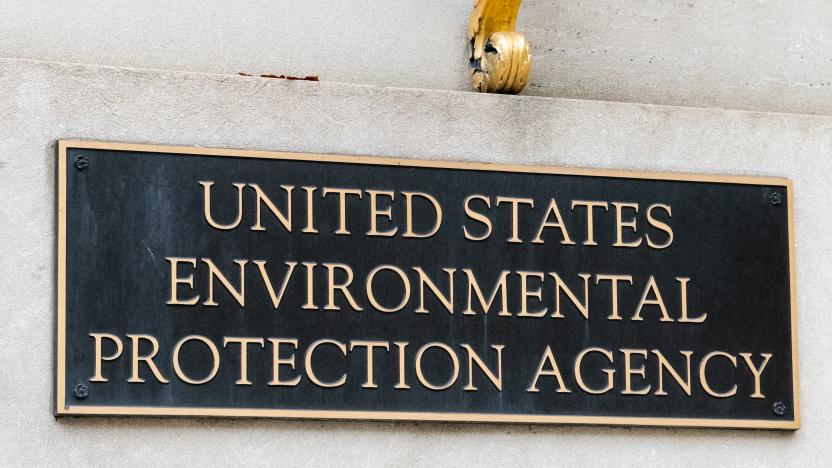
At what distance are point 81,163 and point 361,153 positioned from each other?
37.0 inches

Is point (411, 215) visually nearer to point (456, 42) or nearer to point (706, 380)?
point (456, 42)

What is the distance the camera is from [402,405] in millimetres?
6094

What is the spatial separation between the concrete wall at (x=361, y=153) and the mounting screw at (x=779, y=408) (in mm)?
84

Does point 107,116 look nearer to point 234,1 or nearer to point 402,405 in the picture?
point 234,1

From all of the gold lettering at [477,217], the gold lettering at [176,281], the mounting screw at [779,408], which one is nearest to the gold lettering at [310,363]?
the gold lettering at [176,281]

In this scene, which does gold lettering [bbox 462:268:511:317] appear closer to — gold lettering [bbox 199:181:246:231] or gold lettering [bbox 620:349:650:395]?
gold lettering [bbox 620:349:650:395]

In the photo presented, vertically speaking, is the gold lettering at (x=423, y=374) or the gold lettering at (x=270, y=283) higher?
the gold lettering at (x=270, y=283)

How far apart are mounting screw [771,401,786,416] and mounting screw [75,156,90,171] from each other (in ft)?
8.14

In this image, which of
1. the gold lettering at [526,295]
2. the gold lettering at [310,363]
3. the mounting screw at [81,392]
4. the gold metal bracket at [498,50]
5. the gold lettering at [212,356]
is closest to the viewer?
the mounting screw at [81,392]

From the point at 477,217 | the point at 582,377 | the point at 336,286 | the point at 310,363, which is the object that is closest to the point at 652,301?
the point at 582,377

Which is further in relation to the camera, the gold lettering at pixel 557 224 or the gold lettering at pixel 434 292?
the gold lettering at pixel 557 224

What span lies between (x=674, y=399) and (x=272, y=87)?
1730 mm

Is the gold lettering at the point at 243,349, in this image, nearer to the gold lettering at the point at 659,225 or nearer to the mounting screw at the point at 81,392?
the mounting screw at the point at 81,392

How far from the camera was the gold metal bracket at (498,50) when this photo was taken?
638 centimetres
